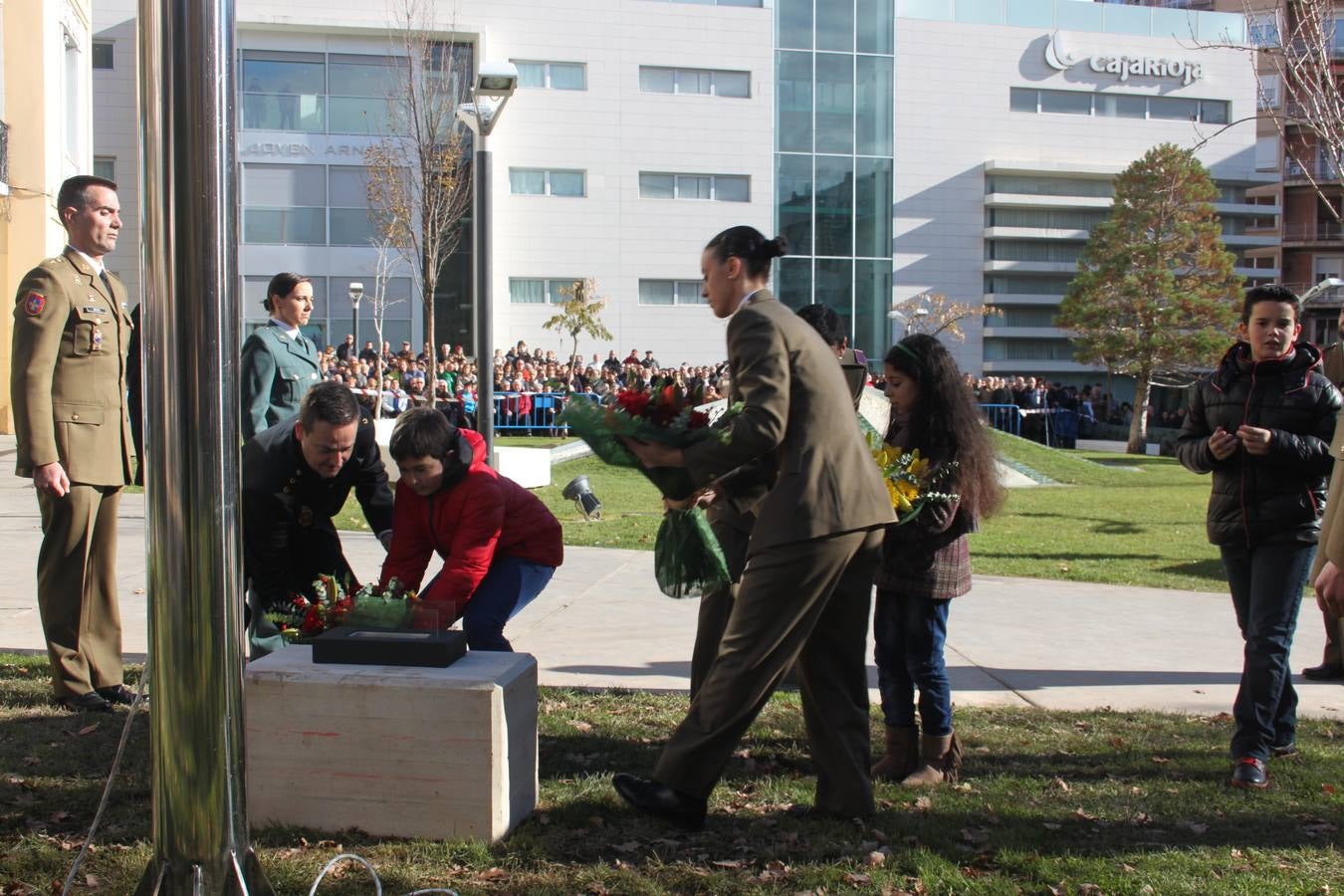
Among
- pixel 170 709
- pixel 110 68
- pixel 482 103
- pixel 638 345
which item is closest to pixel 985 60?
pixel 638 345

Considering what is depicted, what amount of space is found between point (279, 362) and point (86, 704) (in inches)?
71.2

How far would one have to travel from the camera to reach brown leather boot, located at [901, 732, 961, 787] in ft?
15.8

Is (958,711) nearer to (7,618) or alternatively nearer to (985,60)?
(7,618)

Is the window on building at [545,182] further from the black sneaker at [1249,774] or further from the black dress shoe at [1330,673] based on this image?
the black sneaker at [1249,774]

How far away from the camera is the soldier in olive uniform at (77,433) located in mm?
5336

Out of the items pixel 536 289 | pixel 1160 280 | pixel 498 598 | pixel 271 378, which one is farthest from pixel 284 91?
pixel 498 598

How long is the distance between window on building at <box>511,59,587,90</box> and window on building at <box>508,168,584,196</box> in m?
2.67

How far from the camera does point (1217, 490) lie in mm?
5098

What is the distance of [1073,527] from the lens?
1466 centimetres

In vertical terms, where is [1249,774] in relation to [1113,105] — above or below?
below

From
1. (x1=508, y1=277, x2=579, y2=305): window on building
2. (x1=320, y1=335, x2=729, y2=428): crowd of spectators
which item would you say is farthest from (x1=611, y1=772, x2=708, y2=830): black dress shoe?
(x1=508, y1=277, x2=579, y2=305): window on building

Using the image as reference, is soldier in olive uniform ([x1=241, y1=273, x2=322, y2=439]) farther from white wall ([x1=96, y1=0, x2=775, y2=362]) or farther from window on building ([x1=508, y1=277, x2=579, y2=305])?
window on building ([x1=508, y1=277, x2=579, y2=305])

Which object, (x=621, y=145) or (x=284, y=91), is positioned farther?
(x=621, y=145)

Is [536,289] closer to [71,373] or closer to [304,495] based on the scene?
[71,373]
